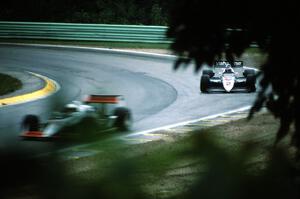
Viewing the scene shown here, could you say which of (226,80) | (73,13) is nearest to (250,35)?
(226,80)

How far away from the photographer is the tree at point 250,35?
3.58 meters

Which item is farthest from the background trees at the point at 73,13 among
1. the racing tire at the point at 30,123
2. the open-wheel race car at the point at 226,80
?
the racing tire at the point at 30,123

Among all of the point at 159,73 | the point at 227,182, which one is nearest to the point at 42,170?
the point at 227,182

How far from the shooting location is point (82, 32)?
98.1 feet

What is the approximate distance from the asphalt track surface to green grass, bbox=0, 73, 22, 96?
959 millimetres

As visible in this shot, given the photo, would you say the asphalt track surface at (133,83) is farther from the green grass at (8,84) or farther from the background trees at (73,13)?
the background trees at (73,13)

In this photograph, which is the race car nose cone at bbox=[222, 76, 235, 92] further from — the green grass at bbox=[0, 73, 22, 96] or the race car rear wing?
the race car rear wing

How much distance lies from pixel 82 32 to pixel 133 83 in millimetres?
11771

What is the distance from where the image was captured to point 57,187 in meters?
1.42

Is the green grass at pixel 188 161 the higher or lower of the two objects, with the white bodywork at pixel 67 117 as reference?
lower

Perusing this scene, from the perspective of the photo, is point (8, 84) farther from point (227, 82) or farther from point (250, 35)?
point (250, 35)

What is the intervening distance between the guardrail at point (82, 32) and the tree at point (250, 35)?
962 inches

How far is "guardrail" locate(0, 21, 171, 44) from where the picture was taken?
2897cm

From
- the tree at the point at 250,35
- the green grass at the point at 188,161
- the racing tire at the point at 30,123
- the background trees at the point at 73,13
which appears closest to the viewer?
the green grass at the point at 188,161
